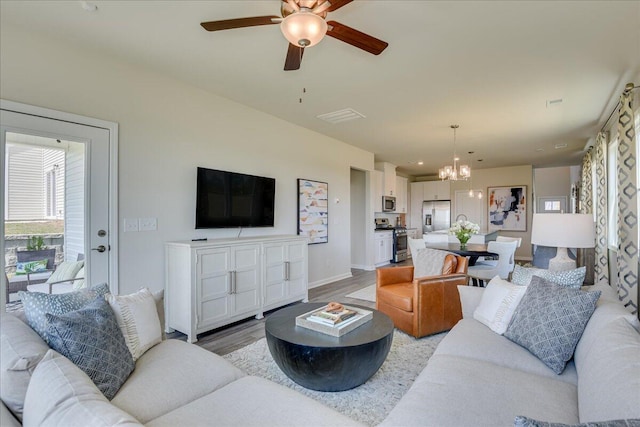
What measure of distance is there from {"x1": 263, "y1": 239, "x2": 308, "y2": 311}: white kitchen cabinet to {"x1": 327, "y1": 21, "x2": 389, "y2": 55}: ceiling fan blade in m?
2.53

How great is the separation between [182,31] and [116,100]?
3.35 feet

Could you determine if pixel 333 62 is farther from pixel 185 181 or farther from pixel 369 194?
pixel 369 194

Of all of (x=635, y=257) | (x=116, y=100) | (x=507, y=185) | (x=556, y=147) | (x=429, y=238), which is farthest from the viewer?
(x=507, y=185)

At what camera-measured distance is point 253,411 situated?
1268mm

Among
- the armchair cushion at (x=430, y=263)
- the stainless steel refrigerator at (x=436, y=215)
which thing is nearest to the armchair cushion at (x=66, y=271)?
the armchair cushion at (x=430, y=263)

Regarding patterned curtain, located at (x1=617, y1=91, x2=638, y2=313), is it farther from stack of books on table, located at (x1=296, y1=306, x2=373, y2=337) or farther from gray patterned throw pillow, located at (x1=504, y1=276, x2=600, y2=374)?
stack of books on table, located at (x1=296, y1=306, x2=373, y2=337)

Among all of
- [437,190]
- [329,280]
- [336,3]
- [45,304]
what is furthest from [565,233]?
[437,190]

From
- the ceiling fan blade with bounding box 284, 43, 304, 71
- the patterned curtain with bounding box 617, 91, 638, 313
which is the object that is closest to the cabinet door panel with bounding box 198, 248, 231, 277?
the ceiling fan blade with bounding box 284, 43, 304, 71

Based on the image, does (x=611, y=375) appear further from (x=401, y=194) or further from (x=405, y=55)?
(x=401, y=194)

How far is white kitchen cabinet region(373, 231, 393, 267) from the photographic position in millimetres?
7482

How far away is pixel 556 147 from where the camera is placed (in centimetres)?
648

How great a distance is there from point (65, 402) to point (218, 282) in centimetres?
253

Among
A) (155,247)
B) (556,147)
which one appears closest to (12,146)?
(155,247)

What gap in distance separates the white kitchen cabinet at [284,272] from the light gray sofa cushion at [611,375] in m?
3.07
